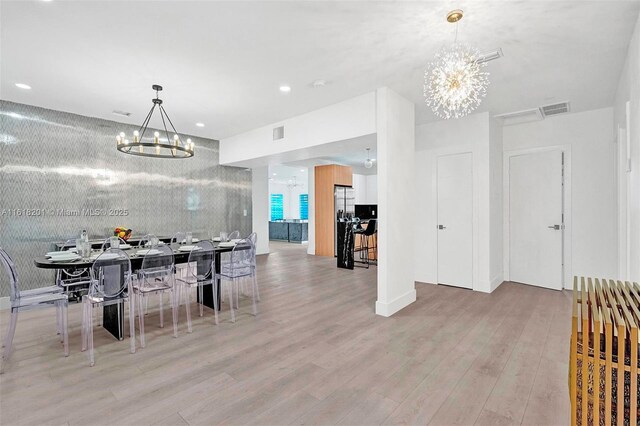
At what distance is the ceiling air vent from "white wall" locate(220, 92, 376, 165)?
2.78m

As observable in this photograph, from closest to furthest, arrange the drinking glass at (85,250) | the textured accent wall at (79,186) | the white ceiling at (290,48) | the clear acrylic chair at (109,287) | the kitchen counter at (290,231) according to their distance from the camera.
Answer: the white ceiling at (290,48) < the clear acrylic chair at (109,287) < the drinking glass at (85,250) < the textured accent wall at (79,186) < the kitchen counter at (290,231)

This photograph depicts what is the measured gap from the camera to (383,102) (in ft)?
12.7

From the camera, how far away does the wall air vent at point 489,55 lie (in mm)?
2972

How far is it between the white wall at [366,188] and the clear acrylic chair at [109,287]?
31.1ft

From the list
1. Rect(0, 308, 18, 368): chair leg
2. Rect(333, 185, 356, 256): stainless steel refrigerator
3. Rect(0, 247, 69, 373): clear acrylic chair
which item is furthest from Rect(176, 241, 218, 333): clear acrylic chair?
Rect(333, 185, 356, 256): stainless steel refrigerator

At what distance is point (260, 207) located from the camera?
898cm

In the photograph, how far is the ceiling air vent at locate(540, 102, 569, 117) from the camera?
4.51m

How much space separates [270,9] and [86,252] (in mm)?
2978

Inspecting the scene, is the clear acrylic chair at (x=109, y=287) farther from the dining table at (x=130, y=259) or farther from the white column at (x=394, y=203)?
the white column at (x=394, y=203)

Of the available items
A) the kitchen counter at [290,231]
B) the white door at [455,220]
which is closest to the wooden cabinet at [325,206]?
the kitchen counter at [290,231]

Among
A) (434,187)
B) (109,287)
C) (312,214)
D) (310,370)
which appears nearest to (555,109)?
(434,187)

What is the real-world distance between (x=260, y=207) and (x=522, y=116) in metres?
6.60

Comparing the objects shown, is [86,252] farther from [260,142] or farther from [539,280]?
[539,280]

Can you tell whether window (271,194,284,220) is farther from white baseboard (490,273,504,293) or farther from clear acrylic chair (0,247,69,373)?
clear acrylic chair (0,247,69,373)
